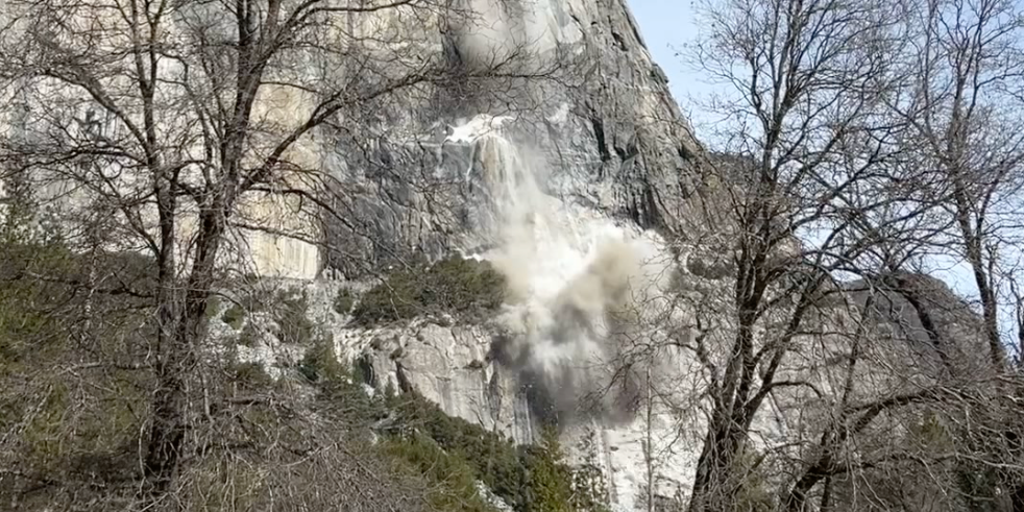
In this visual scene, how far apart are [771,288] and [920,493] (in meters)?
1.46

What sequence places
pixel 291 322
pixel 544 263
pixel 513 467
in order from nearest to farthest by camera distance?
1. pixel 291 322
2. pixel 513 467
3. pixel 544 263

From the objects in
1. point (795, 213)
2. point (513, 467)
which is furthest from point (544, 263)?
point (795, 213)

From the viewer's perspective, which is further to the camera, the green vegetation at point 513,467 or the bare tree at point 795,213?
the green vegetation at point 513,467

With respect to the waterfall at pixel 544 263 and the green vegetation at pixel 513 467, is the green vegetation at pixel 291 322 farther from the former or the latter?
the waterfall at pixel 544 263

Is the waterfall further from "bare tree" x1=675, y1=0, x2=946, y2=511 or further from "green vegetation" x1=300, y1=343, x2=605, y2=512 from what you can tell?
"bare tree" x1=675, y1=0, x2=946, y2=511

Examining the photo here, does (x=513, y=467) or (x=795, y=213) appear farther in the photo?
(x=513, y=467)

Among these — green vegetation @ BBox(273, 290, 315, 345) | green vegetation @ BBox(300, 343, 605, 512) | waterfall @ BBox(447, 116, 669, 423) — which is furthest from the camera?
waterfall @ BBox(447, 116, 669, 423)

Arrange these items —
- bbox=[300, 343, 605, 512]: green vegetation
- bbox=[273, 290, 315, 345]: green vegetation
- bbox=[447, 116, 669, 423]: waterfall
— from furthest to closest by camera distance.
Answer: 1. bbox=[447, 116, 669, 423]: waterfall
2. bbox=[300, 343, 605, 512]: green vegetation
3. bbox=[273, 290, 315, 345]: green vegetation

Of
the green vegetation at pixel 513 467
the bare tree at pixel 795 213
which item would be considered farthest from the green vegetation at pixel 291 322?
the green vegetation at pixel 513 467

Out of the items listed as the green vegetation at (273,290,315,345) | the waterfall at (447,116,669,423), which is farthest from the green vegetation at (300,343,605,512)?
the green vegetation at (273,290,315,345)

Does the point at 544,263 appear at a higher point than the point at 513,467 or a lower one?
higher

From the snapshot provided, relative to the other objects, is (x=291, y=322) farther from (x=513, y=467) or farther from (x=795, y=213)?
(x=513, y=467)

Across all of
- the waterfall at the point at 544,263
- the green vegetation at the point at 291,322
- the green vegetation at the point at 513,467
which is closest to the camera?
the green vegetation at the point at 291,322

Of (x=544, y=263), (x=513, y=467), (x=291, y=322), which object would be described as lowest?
(x=513, y=467)
